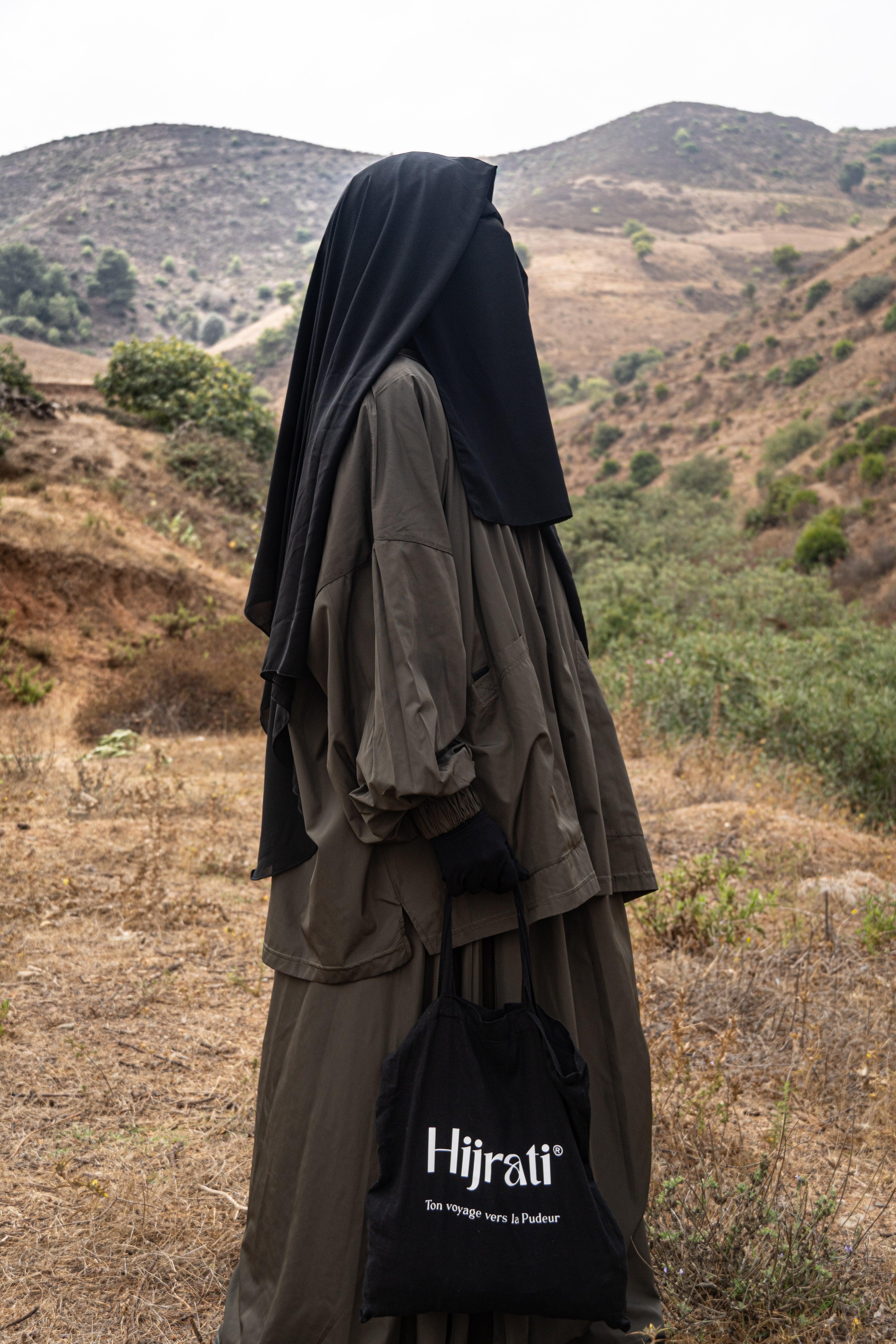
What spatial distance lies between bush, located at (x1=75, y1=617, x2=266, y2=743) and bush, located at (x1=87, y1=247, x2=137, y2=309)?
59.3m

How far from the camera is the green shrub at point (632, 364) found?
4272 centimetres

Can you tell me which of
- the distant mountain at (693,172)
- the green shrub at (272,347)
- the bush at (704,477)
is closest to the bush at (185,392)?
the bush at (704,477)

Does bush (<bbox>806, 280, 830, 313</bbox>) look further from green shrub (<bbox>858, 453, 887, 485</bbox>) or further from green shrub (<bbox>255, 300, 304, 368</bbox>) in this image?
green shrub (<bbox>255, 300, 304, 368</bbox>)

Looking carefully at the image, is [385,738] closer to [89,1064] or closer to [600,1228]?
[600,1228]

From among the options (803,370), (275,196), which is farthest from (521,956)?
(275,196)

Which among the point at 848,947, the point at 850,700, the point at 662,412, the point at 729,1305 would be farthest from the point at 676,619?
the point at 662,412

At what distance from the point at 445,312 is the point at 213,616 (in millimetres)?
8779

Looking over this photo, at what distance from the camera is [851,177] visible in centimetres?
7831

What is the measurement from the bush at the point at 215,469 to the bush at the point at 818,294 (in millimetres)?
27088

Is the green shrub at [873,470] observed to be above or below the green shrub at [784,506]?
above

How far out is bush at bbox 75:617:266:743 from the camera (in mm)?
7074

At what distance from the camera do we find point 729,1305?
1.56 m

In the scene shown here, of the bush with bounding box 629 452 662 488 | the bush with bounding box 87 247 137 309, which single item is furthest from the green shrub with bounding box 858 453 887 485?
the bush with bounding box 87 247 137 309

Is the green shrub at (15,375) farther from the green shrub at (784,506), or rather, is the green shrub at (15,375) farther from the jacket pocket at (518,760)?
the green shrub at (784,506)
